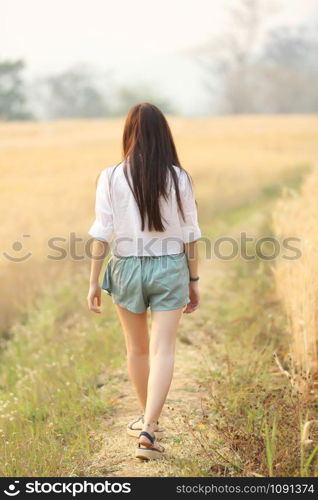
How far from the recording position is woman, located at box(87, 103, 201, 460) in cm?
329

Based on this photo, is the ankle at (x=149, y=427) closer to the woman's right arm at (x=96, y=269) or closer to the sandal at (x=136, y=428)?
the sandal at (x=136, y=428)

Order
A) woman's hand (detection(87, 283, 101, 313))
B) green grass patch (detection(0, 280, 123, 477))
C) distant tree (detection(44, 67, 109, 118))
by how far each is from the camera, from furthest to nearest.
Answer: distant tree (detection(44, 67, 109, 118)), green grass patch (detection(0, 280, 123, 477)), woman's hand (detection(87, 283, 101, 313))

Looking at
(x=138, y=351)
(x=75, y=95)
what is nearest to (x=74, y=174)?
(x=138, y=351)

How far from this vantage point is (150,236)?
3.36 metres

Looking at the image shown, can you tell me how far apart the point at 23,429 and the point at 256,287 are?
2.72 metres

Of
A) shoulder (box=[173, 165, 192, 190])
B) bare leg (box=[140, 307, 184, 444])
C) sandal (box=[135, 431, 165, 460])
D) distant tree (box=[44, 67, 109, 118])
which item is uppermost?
distant tree (box=[44, 67, 109, 118])

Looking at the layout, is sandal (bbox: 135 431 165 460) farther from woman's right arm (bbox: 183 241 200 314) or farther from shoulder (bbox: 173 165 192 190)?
shoulder (bbox: 173 165 192 190)

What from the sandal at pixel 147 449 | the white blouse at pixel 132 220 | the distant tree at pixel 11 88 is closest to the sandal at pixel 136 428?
the sandal at pixel 147 449

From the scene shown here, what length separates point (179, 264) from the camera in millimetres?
3393

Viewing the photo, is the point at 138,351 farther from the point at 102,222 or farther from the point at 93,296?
the point at 102,222

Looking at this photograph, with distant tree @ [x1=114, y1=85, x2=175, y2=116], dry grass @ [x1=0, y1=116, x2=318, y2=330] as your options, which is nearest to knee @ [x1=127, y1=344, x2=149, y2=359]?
dry grass @ [x1=0, y1=116, x2=318, y2=330]

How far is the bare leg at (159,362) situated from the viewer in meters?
3.37

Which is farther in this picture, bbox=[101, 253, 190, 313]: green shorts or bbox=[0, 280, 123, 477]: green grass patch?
bbox=[0, 280, 123, 477]: green grass patch

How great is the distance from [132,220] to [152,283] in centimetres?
29
